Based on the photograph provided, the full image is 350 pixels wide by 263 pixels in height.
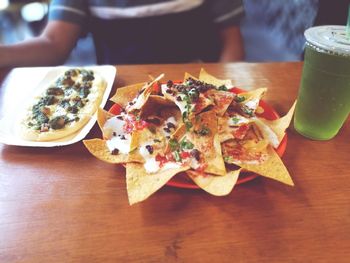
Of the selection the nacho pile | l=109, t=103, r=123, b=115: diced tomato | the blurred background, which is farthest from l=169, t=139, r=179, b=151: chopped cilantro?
the blurred background

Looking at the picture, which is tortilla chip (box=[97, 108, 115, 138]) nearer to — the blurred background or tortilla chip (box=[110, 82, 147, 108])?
tortilla chip (box=[110, 82, 147, 108])

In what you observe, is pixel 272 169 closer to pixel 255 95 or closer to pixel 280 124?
pixel 280 124

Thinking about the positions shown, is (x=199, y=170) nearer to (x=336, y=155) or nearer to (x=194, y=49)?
(x=336, y=155)

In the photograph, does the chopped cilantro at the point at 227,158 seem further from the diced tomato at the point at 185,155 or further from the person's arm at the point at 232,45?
the person's arm at the point at 232,45

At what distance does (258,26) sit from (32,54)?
8.82 feet

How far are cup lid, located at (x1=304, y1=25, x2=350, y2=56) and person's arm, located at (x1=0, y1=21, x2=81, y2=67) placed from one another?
3.43 ft

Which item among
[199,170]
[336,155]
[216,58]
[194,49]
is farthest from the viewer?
[216,58]

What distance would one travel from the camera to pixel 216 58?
1.69m

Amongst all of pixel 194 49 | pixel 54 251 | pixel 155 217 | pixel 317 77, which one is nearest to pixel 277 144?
pixel 317 77

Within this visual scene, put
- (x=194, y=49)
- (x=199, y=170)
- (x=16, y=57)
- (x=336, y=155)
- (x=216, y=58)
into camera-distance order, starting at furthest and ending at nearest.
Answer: (x=216, y=58) < (x=194, y=49) < (x=16, y=57) < (x=336, y=155) < (x=199, y=170)

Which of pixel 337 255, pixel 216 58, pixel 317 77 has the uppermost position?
pixel 317 77

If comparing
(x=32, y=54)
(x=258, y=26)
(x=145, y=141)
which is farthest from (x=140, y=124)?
(x=258, y=26)

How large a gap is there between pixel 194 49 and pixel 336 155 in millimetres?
984

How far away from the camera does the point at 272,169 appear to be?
2.08 feet
